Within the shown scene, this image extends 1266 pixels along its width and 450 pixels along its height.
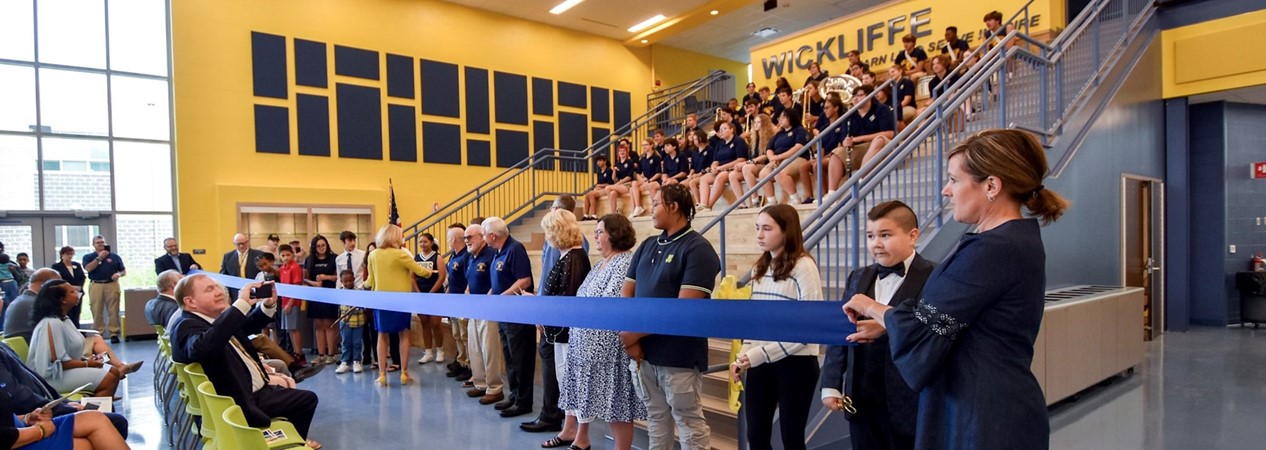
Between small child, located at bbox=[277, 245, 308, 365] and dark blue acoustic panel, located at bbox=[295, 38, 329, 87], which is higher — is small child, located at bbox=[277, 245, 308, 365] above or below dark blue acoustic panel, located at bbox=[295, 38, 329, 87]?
below

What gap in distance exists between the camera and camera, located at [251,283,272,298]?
3348 mm

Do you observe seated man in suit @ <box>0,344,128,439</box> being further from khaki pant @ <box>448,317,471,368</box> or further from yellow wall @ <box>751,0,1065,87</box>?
yellow wall @ <box>751,0,1065,87</box>

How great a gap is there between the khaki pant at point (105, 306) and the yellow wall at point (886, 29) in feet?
36.8

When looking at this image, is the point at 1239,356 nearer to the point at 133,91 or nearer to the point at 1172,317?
the point at 1172,317

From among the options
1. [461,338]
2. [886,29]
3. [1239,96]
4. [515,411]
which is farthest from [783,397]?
[1239,96]

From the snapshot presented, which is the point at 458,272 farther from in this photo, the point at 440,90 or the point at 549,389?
the point at 440,90

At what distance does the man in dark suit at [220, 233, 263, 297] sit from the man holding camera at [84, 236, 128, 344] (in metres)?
2.38

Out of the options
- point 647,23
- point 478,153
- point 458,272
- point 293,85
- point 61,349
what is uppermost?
point 647,23

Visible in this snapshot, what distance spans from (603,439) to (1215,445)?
368cm

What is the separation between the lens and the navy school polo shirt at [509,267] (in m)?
4.76

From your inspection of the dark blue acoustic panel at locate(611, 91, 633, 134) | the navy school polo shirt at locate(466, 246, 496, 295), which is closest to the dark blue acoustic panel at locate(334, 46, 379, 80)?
the dark blue acoustic panel at locate(611, 91, 633, 134)

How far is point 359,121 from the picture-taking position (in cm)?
1188

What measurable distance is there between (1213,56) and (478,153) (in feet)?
37.8

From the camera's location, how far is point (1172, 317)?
8.70 metres
